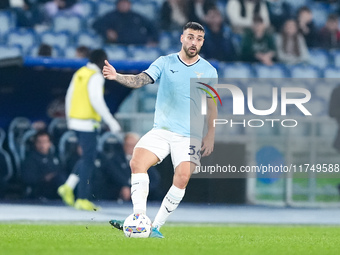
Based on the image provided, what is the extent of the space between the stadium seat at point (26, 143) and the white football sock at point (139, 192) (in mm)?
5338

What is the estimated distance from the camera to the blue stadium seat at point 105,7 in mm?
15516

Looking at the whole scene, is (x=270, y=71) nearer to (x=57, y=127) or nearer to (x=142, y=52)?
(x=142, y=52)

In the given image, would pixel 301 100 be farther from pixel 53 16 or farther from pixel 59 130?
pixel 53 16

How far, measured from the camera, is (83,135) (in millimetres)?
11023

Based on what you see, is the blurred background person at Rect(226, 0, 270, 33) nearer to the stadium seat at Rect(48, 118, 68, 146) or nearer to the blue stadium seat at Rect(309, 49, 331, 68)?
the blue stadium seat at Rect(309, 49, 331, 68)

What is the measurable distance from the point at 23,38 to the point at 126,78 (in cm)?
819

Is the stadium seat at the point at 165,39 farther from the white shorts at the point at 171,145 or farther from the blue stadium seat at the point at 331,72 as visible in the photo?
the white shorts at the point at 171,145

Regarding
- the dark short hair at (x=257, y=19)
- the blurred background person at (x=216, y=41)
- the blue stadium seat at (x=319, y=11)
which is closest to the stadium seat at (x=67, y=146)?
the blurred background person at (x=216, y=41)

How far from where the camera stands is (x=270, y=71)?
1521cm

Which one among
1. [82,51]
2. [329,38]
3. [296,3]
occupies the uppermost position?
[296,3]

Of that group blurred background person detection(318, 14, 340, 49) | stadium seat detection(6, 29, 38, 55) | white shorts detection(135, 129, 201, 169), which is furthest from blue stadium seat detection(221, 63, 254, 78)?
white shorts detection(135, 129, 201, 169)

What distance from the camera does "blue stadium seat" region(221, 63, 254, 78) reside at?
14.8m

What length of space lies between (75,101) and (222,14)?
5495mm

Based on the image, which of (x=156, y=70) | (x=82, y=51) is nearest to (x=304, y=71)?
(x=82, y=51)
